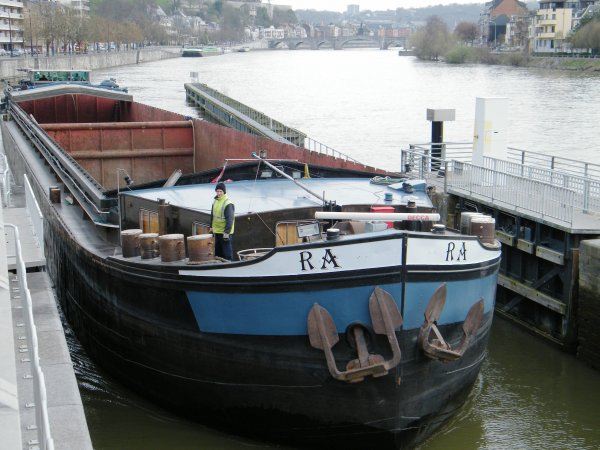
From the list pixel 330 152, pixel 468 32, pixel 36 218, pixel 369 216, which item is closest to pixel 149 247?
pixel 36 218

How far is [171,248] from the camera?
10766 millimetres

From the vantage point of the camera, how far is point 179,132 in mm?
29203

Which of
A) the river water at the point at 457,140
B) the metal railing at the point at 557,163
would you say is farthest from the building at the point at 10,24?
the metal railing at the point at 557,163

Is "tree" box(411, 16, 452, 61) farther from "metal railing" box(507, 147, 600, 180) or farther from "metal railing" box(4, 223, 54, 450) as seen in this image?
"metal railing" box(4, 223, 54, 450)

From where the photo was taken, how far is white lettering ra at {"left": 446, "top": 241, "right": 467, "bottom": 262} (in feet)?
32.8

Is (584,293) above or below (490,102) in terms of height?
below

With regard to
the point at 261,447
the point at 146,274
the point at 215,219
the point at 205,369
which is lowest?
the point at 261,447

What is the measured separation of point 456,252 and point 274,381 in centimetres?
Result: 255

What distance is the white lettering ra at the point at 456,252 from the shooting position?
32.8 ft

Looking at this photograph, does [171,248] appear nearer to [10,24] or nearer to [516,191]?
[516,191]

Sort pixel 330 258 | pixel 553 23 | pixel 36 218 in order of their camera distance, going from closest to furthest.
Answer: pixel 330 258, pixel 36 218, pixel 553 23

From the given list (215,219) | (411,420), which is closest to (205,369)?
(215,219)

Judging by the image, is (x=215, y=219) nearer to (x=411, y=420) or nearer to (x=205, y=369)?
(x=205, y=369)

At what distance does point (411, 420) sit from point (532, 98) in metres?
51.8
